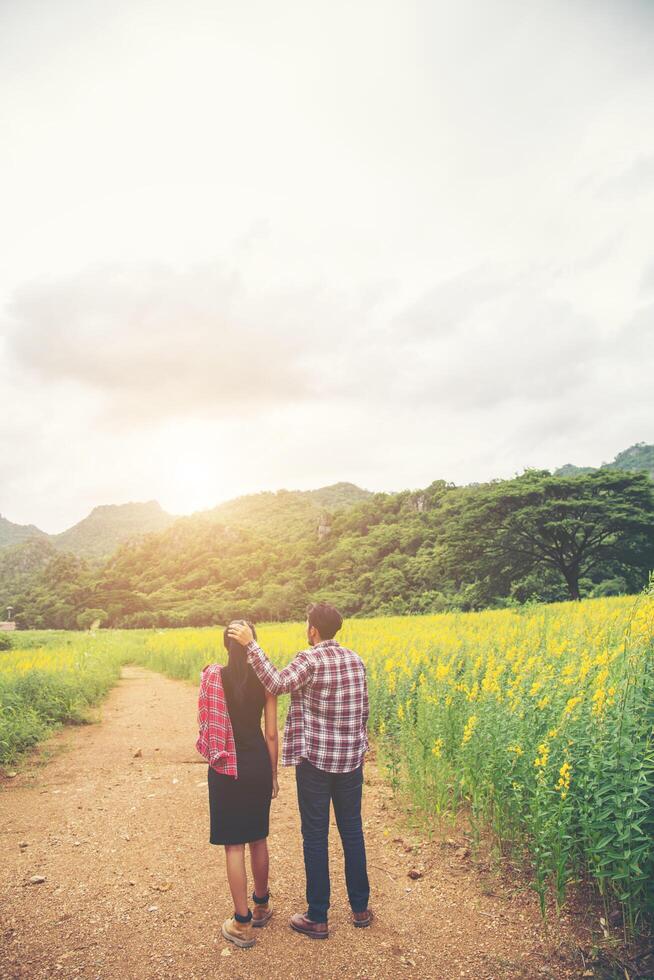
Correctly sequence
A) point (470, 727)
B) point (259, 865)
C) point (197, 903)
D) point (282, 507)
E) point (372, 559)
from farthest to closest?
Answer: point (282, 507) < point (372, 559) < point (470, 727) < point (197, 903) < point (259, 865)

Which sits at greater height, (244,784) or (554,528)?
(554,528)

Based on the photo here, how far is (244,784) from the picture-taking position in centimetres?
345

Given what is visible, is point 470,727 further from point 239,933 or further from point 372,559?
point 372,559

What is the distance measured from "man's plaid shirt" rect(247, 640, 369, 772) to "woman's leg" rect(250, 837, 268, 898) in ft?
1.94

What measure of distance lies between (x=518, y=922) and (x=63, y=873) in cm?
348

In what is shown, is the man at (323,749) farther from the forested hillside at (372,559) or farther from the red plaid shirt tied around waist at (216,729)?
the forested hillside at (372,559)

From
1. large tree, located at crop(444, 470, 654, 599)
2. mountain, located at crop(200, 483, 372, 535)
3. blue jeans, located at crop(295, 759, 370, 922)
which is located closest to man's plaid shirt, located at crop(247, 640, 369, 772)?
blue jeans, located at crop(295, 759, 370, 922)

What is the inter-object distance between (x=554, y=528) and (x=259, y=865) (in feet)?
88.8

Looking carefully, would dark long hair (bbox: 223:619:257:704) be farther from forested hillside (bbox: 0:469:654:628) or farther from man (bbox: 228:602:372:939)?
forested hillside (bbox: 0:469:654:628)

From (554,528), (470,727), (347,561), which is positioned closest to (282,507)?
(347,561)

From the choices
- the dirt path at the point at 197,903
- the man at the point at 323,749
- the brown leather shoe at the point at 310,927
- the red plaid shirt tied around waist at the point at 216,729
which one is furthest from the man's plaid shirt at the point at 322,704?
the dirt path at the point at 197,903

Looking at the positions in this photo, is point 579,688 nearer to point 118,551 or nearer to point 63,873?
point 63,873

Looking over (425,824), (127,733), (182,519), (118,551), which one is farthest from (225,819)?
(182,519)

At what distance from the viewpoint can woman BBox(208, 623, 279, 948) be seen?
11.3ft
